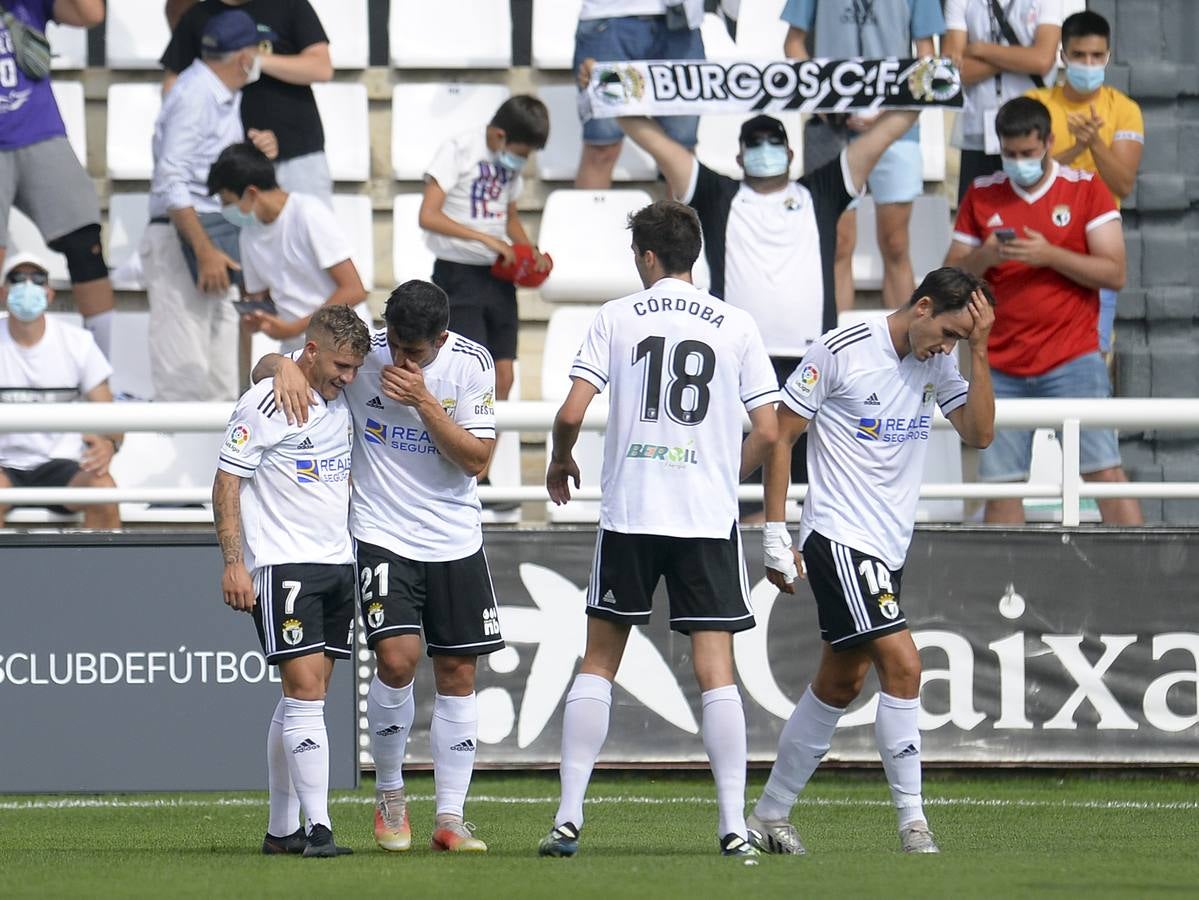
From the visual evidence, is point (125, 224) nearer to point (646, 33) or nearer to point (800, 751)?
point (646, 33)

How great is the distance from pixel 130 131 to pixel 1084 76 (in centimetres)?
532

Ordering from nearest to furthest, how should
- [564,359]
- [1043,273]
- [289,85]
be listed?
[1043,273], [289,85], [564,359]

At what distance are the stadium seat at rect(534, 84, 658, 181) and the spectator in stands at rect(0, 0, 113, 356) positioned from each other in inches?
102

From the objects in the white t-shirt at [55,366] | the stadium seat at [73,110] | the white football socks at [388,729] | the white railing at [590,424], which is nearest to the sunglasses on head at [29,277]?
the white t-shirt at [55,366]

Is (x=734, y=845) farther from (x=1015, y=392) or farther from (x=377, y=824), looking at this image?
(x=1015, y=392)

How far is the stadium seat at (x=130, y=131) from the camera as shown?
37.3 feet

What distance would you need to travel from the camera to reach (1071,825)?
7180mm

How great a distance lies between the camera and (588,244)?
35.0 feet

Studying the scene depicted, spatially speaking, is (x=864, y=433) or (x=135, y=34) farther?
(x=135, y=34)

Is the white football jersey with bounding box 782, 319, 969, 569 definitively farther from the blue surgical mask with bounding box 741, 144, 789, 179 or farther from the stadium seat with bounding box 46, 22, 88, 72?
the stadium seat with bounding box 46, 22, 88, 72

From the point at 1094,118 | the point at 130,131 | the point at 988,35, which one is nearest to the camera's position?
the point at 1094,118

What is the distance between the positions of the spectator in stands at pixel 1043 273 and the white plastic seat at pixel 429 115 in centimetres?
302

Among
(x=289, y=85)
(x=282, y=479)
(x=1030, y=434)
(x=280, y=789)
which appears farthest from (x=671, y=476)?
(x=289, y=85)

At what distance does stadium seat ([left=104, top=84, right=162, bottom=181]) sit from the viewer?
11359 millimetres
